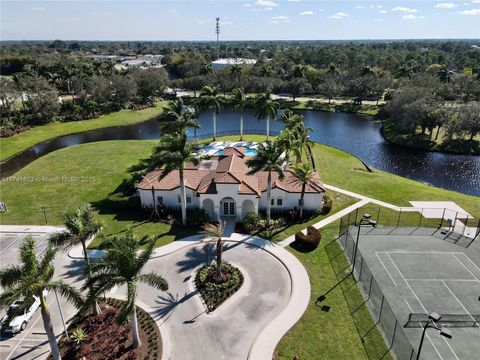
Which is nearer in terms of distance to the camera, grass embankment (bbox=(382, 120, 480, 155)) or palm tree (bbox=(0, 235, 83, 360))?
palm tree (bbox=(0, 235, 83, 360))

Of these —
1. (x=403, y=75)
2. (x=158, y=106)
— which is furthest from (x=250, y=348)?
(x=403, y=75)

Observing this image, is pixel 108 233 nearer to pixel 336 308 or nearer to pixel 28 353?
pixel 28 353

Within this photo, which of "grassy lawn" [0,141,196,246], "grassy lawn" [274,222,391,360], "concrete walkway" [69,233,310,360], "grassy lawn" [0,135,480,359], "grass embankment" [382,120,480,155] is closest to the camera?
"grassy lawn" [274,222,391,360]

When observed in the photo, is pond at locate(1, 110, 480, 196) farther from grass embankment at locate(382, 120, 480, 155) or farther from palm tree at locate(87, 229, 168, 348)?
palm tree at locate(87, 229, 168, 348)

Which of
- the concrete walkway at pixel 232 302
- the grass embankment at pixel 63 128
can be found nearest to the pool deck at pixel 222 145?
the grass embankment at pixel 63 128

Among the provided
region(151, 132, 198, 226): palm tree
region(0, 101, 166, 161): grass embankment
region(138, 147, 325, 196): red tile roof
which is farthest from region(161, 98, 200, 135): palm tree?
region(0, 101, 166, 161): grass embankment

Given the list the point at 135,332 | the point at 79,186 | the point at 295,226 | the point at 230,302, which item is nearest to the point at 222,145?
the point at 79,186

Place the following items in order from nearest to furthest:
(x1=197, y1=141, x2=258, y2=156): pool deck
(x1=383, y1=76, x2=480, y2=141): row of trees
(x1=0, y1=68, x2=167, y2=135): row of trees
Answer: (x1=197, y1=141, x2=258, y2=156): pool deck < (x1=383, y1=76, x2=480, y2=141): row of trees < (x1=0, y1=68, x2=167, y2=135): row of trees

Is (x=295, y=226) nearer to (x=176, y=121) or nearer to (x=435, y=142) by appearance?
(x=176, y=121)
